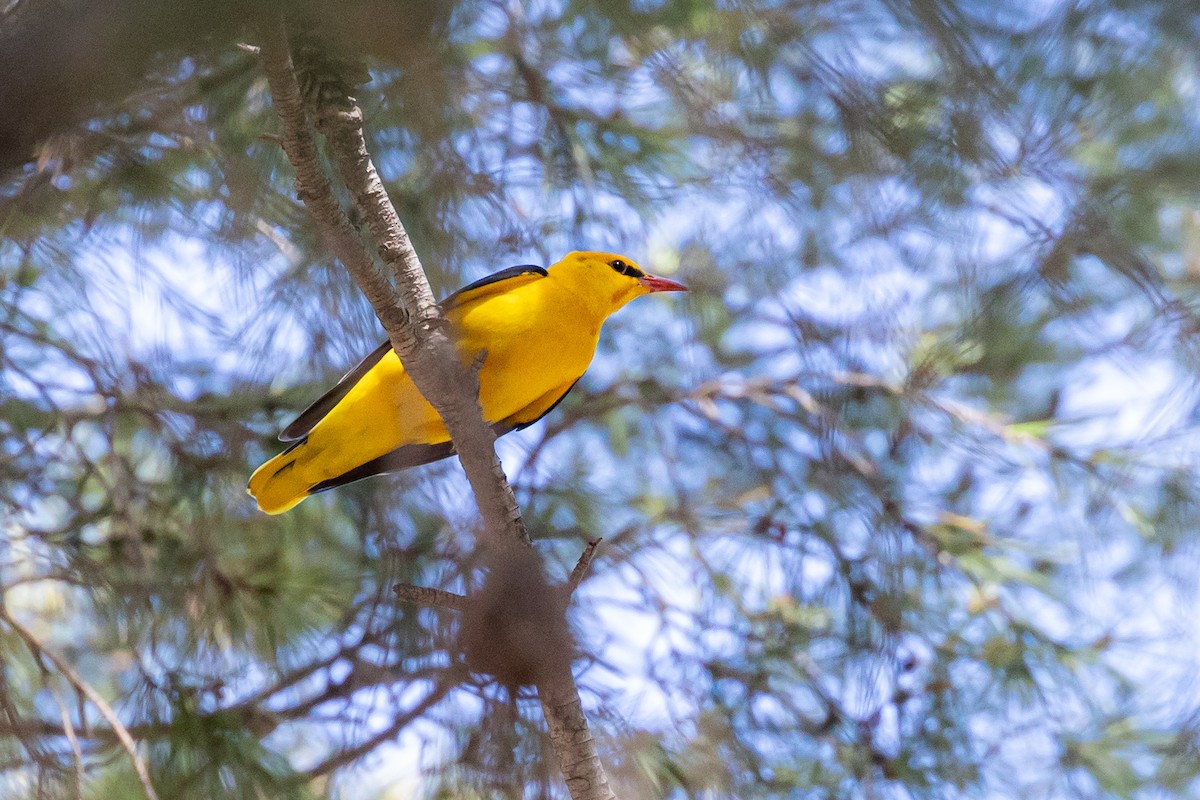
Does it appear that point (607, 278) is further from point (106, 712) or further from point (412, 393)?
point (106, 712)

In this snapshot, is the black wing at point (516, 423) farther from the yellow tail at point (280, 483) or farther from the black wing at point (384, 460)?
the yellow tail at point (280, 483)

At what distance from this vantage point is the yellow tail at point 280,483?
2494 millimetres

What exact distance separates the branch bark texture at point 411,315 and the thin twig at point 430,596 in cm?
9

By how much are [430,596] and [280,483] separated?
4.08 ft

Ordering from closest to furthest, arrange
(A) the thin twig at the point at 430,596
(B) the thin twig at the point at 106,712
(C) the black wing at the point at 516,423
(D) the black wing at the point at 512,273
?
(A) the thin twig at the point at 430,596
(B) the thin twig at the point at 106,712
(D) the black wing at the point at 512,273
(C) the black wing at the point at 516,423

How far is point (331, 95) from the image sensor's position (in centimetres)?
89

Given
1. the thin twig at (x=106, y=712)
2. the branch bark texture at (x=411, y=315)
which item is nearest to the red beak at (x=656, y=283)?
the branch bark texture at (x=411, y=315)

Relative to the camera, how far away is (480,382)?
2.60 metres

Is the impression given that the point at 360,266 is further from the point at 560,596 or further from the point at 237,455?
the point at 237,455

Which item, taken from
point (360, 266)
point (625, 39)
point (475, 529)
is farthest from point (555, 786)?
point (625, 39)

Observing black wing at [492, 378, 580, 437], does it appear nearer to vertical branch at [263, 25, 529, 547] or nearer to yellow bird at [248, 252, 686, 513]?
yellow bird at [248, 252, 686, 513]

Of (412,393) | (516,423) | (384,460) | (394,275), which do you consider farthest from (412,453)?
(394,275)

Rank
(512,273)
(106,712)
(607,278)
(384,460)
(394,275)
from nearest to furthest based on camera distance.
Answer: (394,275) → (106,712) → (384,460) → (512,273) → (607,278)

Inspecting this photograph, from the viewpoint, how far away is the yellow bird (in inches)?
98.7
